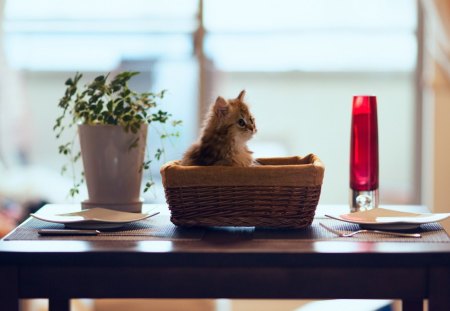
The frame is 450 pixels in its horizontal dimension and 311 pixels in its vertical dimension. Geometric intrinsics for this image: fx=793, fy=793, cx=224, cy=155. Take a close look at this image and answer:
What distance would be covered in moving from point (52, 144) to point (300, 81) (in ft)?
3.78

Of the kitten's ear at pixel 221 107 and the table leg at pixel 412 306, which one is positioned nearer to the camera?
the kitten's ear at pixel 221 107

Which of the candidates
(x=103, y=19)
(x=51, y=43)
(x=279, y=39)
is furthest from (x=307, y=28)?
(x=51, y=43)

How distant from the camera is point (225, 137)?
1.58 meters

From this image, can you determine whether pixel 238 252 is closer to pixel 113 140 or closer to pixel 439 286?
pixel 439 286

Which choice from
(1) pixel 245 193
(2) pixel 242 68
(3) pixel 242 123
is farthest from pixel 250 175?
(2) pixel 242 68

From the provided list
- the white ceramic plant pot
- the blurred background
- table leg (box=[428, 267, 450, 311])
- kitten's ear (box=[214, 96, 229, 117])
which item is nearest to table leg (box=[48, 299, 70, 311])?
the white ceramic plant pot

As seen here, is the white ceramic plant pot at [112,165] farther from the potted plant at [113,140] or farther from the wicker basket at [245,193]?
the wicker basket at [245,193]

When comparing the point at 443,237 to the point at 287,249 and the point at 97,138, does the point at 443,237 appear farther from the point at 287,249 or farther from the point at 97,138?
the point at 97,138

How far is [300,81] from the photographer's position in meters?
3.50

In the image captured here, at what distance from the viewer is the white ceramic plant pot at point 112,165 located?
1.73 metres

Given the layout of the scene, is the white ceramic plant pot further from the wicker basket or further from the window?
the window

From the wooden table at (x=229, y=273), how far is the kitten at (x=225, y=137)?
237mm

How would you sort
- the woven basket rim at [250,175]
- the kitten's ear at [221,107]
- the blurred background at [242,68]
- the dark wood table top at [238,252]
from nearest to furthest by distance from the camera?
1. the dark wood table top at [238,252]
2. the woven basket rim at [250,175]
3. the kitten's ear at [221,107]
4. the blurred background at [242,68]

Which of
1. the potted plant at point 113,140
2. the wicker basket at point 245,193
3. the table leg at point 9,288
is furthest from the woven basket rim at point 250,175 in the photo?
the table leg at point 9,288
